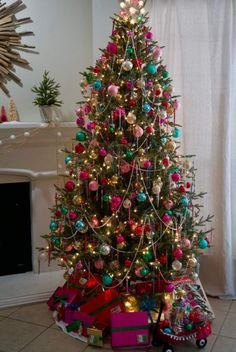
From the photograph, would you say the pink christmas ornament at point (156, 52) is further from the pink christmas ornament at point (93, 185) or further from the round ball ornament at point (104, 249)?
the round ball ornament at point (104, 249)

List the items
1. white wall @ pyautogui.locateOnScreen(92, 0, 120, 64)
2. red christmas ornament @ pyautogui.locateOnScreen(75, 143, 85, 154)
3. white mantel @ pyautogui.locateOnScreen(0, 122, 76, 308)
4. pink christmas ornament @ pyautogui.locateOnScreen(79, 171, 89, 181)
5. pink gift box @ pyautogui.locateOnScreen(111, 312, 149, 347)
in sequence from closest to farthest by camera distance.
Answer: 1. pink gift box @ pyautogui.locateOnScreen(111, 312, 149, 347)
2. pink christmas ornament @ pyautogui.locateOnScreen(79, 171, 89, 181)
3. red christmas ornament @ pyautogui.locateOnScreen(75, 143, 85, 154)
4. white mantel @ pyautogui.locateOnScreen(0, 122, 76, 308)
5. white wall @ pyautogui.locateOnScreen(92, 0, 120, 64)

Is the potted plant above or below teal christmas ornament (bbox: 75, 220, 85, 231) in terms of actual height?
above

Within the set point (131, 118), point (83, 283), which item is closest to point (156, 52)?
point (131, 118)

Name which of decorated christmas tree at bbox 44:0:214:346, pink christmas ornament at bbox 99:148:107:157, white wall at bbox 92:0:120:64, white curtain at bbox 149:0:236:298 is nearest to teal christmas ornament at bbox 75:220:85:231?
decorated christmas tree at bbox 44:0:214:346

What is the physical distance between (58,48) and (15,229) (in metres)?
1.52

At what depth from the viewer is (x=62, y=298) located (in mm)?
2533

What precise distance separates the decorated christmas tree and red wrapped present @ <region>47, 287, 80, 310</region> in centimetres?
21

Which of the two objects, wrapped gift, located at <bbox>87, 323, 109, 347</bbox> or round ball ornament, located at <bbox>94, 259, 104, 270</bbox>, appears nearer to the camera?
wrapped gift, located at <bbox>87, 323, 109, 347</bbox>

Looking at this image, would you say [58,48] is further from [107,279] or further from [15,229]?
[107,279]

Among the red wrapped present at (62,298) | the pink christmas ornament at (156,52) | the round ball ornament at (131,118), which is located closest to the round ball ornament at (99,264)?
the red wrapped present at (62,298)

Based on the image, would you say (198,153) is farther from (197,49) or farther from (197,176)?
(197,49)

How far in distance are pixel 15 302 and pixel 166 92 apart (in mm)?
1801

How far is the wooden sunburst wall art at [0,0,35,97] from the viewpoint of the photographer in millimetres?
2742

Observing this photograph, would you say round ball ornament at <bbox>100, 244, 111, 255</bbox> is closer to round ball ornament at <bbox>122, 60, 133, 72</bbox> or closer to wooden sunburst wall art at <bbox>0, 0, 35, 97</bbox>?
round ball ornament at <bbox>122, 60, 133, 72</bbox>
